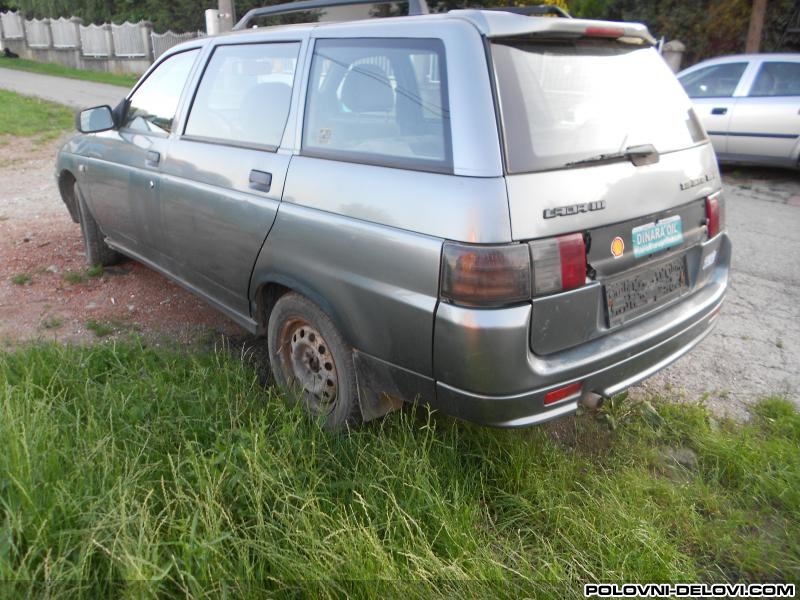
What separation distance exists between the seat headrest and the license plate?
48.0 inches

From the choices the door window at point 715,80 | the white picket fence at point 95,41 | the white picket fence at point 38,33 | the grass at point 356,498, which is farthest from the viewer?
the white picket fence at point 38,33

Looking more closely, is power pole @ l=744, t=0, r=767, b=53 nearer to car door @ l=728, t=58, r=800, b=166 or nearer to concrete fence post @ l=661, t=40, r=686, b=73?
concrete fence post @ l=661, t=40, r=686, b=73

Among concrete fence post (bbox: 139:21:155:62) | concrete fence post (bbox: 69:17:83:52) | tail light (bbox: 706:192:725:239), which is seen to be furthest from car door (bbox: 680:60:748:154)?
concrete fence post (bbox: 69:17:83:52)

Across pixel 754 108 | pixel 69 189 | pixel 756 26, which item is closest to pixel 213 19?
pixel 69 189

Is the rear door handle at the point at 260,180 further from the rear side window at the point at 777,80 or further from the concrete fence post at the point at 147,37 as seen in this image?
the concrete fence post at the point at 147,37

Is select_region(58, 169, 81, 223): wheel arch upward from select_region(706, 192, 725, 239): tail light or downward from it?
downward

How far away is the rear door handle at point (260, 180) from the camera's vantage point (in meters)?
3.05

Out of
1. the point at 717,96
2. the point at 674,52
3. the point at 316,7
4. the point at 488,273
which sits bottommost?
the point at 488,273

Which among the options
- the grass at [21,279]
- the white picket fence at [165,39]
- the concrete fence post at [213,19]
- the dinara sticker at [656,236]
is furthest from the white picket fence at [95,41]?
the dinara sticker at [656,236]

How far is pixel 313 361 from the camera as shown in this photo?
3090 mm

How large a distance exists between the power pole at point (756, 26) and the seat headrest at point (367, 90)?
15.1 metres

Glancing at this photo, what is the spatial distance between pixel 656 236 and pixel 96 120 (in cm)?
373

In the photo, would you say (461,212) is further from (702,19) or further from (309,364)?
(702,19)

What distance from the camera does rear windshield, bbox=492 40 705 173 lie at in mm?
2344
